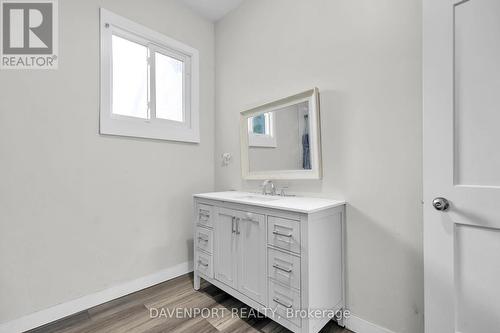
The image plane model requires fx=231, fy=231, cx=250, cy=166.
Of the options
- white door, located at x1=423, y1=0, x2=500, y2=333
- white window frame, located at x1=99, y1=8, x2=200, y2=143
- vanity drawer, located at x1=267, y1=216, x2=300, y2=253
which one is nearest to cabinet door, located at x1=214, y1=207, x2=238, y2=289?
vanity drawer, located at x1=267, y1=216, x2=300, y2=253

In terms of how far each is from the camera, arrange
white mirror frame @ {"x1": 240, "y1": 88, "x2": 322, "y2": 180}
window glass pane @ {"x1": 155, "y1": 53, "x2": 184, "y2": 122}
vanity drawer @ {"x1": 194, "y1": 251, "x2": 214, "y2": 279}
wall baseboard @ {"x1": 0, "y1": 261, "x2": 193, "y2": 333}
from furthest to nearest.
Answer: window glass pane @ {"x1": 155, "y1": 53, "x2": 184, "y2": 122} < vanity drawer @ {"x1": 194, "y1": 251, "x2": 214, "y2": 279} < white mirror frame @ {"x1": 240, "y1": 88, "x2": 322, "y2": 180} < wall baseboard @ {"x1": 0, "y1": 261, "x2": 193, "y2": 333}

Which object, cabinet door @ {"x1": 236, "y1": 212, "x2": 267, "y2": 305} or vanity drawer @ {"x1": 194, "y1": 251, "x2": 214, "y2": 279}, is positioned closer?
cabinet door @ {"x1": 236, "y1": 212, "x2": 267, "y2": 305}

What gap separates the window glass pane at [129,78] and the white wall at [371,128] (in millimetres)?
1318

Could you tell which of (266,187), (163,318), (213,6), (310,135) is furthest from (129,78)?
(163,318)

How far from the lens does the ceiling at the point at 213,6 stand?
2379mm

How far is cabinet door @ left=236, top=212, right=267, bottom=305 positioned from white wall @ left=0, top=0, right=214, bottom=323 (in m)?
0.98

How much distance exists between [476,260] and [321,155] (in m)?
0.96

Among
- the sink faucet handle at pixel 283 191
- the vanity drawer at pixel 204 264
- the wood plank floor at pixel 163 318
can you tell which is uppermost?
the sink faucet handle at pixel 283 191

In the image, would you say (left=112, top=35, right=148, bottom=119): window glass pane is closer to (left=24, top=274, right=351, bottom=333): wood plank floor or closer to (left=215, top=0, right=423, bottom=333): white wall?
(left=215, top=0, right=423, bottom=333): white wall

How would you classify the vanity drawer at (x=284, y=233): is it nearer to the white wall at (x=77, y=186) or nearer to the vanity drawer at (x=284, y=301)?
the vanity drawer at (x=284, y=301)

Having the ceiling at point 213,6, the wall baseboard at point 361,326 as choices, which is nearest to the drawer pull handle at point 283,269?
the wall baseboard at point 361,326

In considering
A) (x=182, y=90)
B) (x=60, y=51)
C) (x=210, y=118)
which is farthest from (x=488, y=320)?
(x=60, y=51)

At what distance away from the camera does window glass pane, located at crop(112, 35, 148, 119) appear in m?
2.05

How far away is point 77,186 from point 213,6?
217 cm
